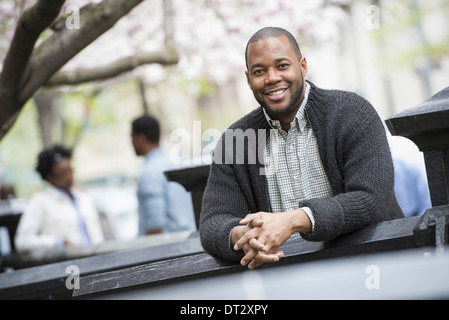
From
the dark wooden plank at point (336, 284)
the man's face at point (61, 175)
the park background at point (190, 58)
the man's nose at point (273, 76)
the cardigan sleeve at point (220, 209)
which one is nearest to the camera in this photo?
the dark wooden plank at point (336, 284)

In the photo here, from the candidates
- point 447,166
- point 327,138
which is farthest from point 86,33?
point 447,166

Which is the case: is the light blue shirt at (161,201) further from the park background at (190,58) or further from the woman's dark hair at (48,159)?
the woman's dark hair at (48,159)

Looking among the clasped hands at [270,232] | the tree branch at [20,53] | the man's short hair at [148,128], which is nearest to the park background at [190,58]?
the tree branch at [20,53]

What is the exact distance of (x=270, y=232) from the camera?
2605 mm

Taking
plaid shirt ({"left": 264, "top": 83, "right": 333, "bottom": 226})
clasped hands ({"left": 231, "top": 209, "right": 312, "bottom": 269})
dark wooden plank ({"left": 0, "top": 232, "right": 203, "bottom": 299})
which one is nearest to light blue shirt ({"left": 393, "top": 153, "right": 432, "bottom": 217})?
dark wooden plank ({"left": 0, "top": 232, "right": 203, "bottom": 299})

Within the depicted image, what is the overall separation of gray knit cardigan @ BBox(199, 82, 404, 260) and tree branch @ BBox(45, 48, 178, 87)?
3.31 m

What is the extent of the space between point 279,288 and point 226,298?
0.20 metres

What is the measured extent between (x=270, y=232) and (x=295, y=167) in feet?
1.70

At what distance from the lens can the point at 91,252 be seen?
5.83m

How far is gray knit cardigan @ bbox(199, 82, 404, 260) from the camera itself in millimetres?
2705

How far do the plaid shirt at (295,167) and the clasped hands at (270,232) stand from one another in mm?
389

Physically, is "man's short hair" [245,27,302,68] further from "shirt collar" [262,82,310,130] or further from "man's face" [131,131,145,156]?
"man's face" [131,131,145,156]

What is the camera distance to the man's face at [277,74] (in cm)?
297

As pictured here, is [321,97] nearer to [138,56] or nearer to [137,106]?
[138,56]
